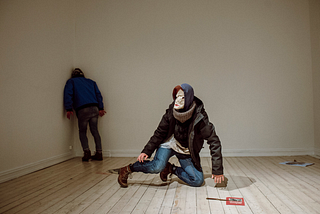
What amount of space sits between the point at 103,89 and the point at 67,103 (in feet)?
2.38

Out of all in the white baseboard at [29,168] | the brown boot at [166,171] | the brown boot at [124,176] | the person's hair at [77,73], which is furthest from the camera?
the person's hair at [77,73]

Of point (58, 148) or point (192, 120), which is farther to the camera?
point (58, 148)

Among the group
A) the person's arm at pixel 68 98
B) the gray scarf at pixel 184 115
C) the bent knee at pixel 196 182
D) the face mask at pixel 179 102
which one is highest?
the person's arm at pixel 68 98

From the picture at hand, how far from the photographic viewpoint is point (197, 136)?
7.41 ft

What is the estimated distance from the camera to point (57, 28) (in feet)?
12.8

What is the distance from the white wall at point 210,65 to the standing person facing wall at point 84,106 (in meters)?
0.33

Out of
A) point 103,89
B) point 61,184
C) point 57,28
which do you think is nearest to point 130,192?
point 61,184

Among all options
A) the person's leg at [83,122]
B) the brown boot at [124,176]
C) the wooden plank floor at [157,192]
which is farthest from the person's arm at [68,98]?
the brown boot at [124,176]

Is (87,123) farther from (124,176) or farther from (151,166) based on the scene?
(151,166)

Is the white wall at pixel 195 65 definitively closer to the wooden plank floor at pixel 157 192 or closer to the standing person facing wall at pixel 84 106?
the standing person facing wall at pixel 84 106

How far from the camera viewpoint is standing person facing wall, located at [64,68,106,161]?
3.92m

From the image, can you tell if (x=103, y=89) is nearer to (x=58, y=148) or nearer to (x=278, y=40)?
(x=58, y=148)

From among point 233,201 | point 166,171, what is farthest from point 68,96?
point 233,201

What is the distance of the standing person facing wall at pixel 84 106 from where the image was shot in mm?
3924
